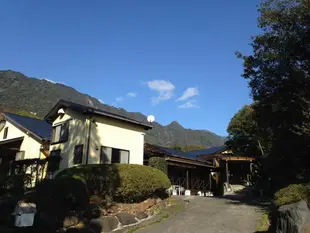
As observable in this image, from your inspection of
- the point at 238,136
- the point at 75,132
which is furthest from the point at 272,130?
the point at 238,136

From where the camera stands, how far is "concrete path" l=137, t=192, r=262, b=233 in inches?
428

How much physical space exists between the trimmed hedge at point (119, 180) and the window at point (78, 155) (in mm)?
3997

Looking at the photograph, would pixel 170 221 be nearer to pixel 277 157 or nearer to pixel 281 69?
pixel 277 157

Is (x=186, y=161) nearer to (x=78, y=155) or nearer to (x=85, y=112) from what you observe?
(x=78, y=155)

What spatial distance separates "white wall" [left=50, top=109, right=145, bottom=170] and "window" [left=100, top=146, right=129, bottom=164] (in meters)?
0.24

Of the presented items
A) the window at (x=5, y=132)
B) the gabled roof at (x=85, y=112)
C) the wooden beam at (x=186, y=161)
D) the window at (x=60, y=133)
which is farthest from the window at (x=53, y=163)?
the window at (x=5, y=132)

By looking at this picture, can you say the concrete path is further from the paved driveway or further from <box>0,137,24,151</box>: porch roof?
<box>0,137,24,151</box>: porch roof

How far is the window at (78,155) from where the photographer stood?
60.4 feet

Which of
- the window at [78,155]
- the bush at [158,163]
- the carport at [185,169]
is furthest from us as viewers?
the carport at [185,169]

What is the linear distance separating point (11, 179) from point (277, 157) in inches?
534

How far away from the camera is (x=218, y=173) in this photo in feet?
108

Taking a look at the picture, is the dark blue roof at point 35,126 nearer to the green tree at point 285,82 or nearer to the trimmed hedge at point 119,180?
the trimmed hedge at point 119,180

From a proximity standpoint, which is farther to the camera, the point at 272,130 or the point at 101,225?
the point at 272,130

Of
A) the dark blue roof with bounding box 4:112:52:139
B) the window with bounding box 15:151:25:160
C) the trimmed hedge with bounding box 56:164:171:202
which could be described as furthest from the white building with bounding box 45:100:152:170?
the trimmed hedge with bounding box 56:164:171:202
